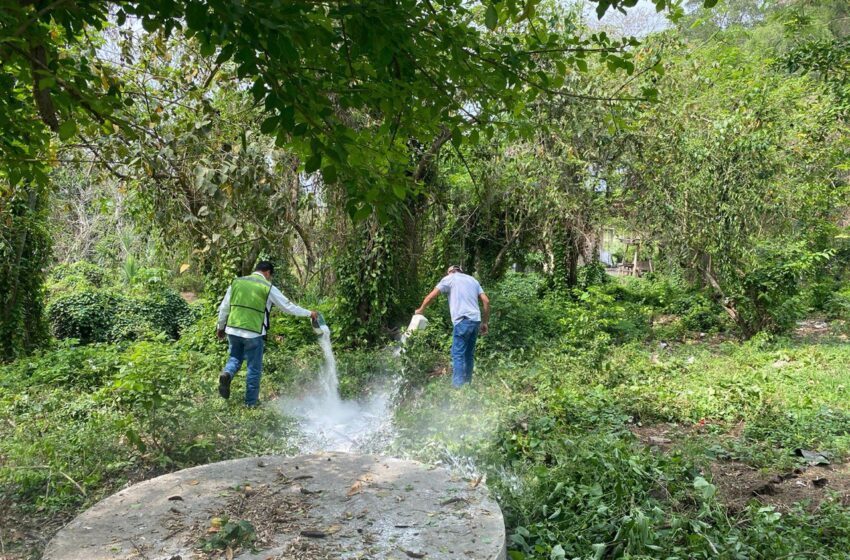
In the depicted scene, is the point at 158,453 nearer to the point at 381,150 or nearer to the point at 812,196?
the point at 381,150

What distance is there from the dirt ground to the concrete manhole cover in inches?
79.1

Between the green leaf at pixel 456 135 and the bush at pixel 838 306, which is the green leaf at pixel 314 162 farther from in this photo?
the bush at pixel 838 306

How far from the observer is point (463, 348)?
789 centimetres

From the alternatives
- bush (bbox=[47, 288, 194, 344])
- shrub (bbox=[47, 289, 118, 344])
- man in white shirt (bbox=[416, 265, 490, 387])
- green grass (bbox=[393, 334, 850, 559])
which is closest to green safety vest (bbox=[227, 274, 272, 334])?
green grass (bbox=[393, 334, 850, 559])

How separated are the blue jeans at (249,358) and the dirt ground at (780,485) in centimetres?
494

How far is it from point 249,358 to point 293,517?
4112 millimetres

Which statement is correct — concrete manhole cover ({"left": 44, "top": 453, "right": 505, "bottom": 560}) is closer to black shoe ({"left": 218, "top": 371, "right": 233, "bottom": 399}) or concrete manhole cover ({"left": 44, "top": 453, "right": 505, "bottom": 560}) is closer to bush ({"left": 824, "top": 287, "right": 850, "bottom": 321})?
black shoe ({"left": 218, "top": 371, "right": 233, "bottom": 399})

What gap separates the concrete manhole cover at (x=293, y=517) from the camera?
3.06 m

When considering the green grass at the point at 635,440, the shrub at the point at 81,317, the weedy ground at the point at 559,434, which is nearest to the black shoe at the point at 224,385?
the weedy ground at the point at 559,434

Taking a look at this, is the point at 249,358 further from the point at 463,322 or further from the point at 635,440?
the point at 635,440

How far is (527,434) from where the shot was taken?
563 centimetres

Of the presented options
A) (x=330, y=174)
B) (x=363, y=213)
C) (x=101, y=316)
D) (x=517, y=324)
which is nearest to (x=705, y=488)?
(x=363, y=213)

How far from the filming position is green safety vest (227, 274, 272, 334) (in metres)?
7.15

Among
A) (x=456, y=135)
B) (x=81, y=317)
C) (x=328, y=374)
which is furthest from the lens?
(x=81, y=317)
